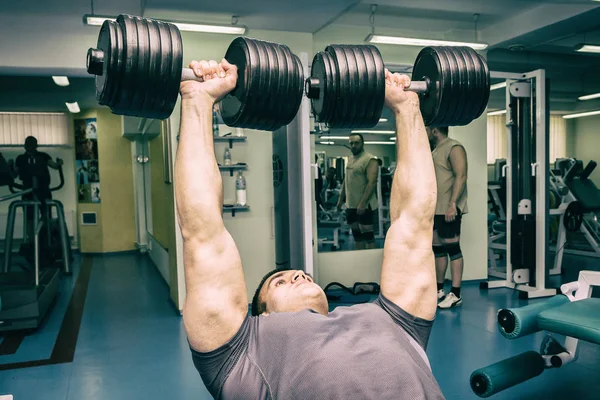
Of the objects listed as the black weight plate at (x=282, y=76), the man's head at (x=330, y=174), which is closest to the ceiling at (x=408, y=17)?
the man's head at (x=330, y=174)

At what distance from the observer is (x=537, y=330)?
2.12m

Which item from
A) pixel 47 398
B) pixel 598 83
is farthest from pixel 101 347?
pixel 598 83

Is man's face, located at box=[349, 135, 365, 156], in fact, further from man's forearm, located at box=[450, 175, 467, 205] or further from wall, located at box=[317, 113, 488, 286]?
man's forearm, located at box=[450, 175, 467, 205]

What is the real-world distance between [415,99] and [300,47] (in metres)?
2.75

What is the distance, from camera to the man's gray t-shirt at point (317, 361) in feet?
3.11

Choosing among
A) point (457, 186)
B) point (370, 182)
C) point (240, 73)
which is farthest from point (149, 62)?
point (370, 182)

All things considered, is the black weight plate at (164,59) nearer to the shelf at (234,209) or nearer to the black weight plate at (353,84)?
the black weight plate at (353,84)

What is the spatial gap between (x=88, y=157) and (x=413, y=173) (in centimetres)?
672

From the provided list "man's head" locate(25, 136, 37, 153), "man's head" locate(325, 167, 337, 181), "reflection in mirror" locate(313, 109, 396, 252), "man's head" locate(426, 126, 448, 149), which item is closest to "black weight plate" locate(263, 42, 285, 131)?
"man's head" locate(426, 126, 448, 149)

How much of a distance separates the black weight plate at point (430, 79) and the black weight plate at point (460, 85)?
0.05 m

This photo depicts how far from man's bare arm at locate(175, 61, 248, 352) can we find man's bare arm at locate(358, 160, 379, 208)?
3.57 metres

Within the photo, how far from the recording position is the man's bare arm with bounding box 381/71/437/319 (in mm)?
1182

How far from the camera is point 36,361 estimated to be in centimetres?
284

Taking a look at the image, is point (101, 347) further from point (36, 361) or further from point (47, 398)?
point (47, 398)
